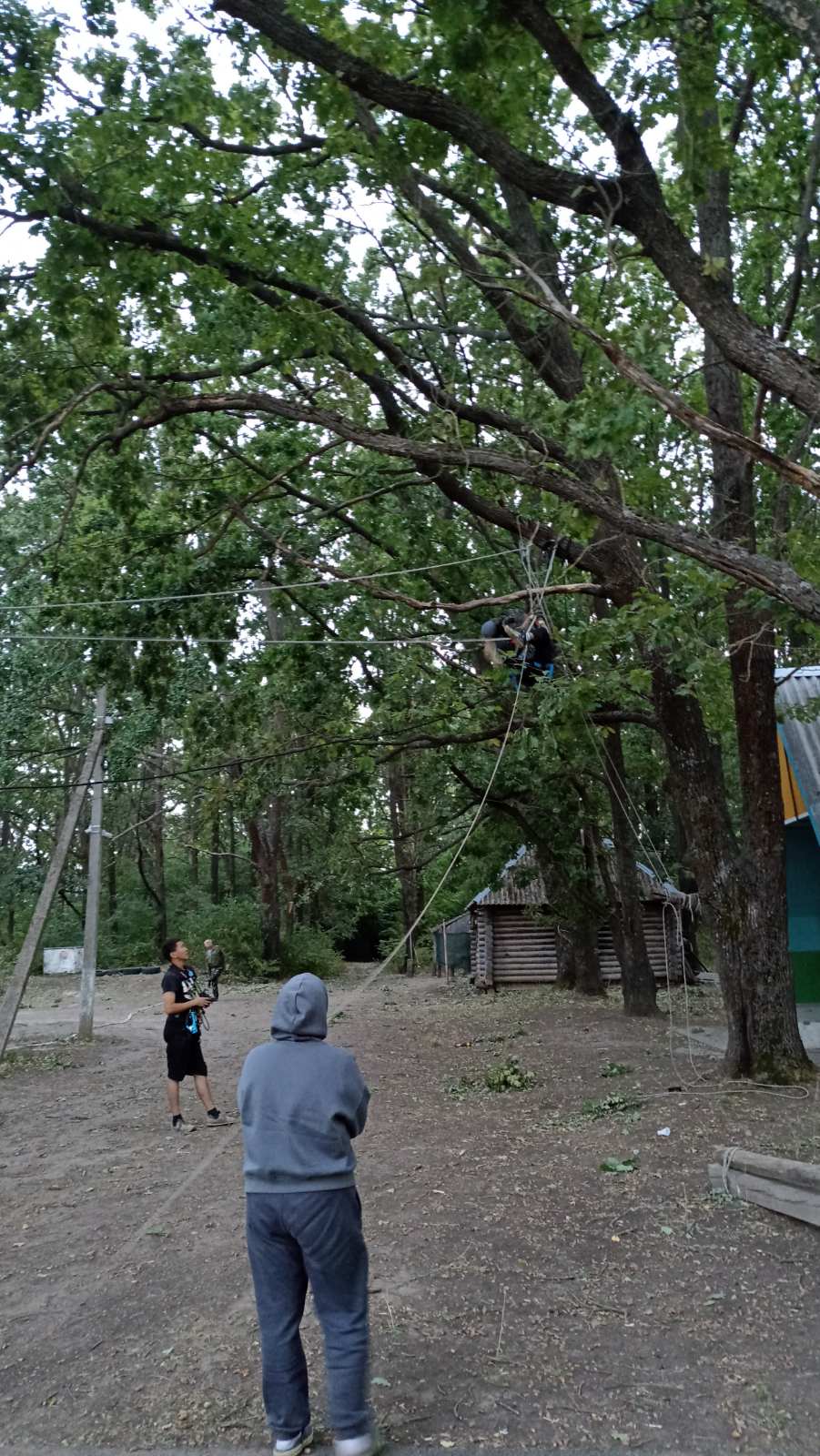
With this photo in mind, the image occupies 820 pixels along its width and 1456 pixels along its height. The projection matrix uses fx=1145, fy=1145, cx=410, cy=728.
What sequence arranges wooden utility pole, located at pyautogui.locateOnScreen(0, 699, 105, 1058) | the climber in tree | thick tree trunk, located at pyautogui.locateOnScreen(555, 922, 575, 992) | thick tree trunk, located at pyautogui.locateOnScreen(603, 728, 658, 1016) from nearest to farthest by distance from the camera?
the climber in tree
wooden utility pole, located at pyautogui.locateOnScreen(0, 699, 105, 1058)
thick tree trunk, located at pyautogui.locateOnScreen(603, 728, 658, 1016)
thick tree trunk, located at pyautogui.locateOnScreen(555, 922, 575, 992)

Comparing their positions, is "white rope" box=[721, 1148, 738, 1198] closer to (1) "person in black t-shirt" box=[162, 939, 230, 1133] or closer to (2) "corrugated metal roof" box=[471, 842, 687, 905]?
(1) "person in black t-shirt" box=[162, 939, 230, 1133]

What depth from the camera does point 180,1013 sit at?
10.4m

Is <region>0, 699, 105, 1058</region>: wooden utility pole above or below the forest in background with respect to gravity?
below

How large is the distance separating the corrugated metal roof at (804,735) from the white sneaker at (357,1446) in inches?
339

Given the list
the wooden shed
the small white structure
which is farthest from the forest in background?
the small white structure

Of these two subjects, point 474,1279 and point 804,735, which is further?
point 804,735

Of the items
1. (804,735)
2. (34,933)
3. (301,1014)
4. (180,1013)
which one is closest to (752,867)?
(804,735)

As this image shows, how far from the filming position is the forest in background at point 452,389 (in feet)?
22.5

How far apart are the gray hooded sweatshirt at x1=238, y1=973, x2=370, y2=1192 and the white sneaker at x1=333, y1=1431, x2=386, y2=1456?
0.79m

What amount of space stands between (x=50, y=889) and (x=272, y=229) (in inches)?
395

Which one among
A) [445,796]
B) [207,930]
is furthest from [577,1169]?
[207,930]

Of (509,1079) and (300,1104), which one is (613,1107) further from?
(300,1104)

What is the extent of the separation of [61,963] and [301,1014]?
126ft

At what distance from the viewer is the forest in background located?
22.5ft
